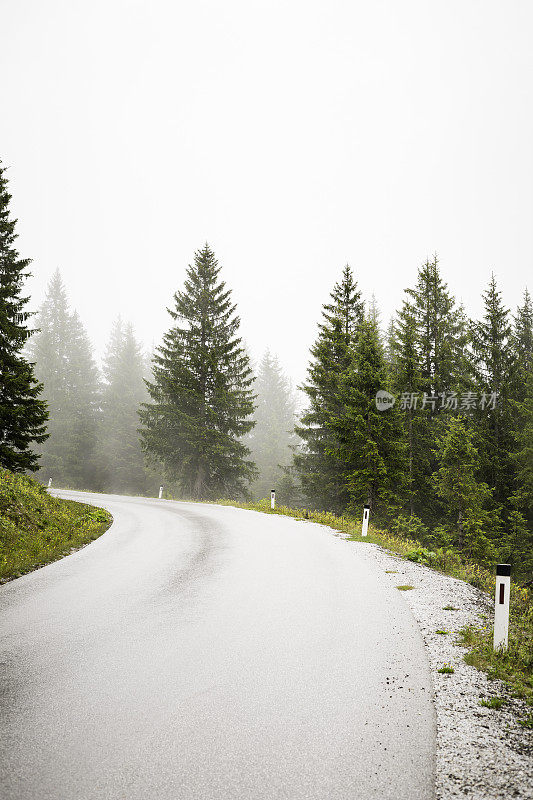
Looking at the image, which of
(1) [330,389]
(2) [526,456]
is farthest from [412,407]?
(2) [526,456]

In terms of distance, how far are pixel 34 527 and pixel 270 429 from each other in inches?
1401

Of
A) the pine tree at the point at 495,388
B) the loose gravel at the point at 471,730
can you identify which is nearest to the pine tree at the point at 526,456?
the pine tree at the point at 495,388

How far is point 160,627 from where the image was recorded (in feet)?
16.1

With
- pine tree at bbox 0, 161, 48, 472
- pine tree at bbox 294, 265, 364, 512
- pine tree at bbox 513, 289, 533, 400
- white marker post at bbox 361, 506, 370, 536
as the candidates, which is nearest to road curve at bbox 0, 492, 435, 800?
white marker post at bbox 361, 506, 370, 536

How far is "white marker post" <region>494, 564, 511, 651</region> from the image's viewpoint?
178 inches

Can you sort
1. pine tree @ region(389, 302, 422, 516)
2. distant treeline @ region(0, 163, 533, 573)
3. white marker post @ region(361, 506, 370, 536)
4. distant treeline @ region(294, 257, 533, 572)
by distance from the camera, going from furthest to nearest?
pine tree @ region(389, 302, 422, 516)
distant treeline @ region(294, 257, 533, 572)
distant treeline @ region(0, 163, 533, 573)
white marker post @ region(361, 506, 370, 536)

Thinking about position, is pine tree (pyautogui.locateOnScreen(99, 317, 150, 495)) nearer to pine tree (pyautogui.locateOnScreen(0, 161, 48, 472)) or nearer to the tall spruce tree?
pine tree (pyautogui.locateOnScreen(0, 161, 48, 472))

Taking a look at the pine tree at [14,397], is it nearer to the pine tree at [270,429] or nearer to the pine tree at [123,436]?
the pine tree at [123,436]

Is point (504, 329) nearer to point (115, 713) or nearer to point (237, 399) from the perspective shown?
point (237, 399)

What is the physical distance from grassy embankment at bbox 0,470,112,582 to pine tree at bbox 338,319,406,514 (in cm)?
1102

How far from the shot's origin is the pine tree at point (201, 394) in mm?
24594

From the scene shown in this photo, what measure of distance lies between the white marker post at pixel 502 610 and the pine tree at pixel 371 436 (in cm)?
1375

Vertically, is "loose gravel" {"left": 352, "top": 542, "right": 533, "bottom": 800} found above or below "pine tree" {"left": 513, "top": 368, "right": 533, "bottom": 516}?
below

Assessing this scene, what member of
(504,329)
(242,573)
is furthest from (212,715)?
(504,329)
